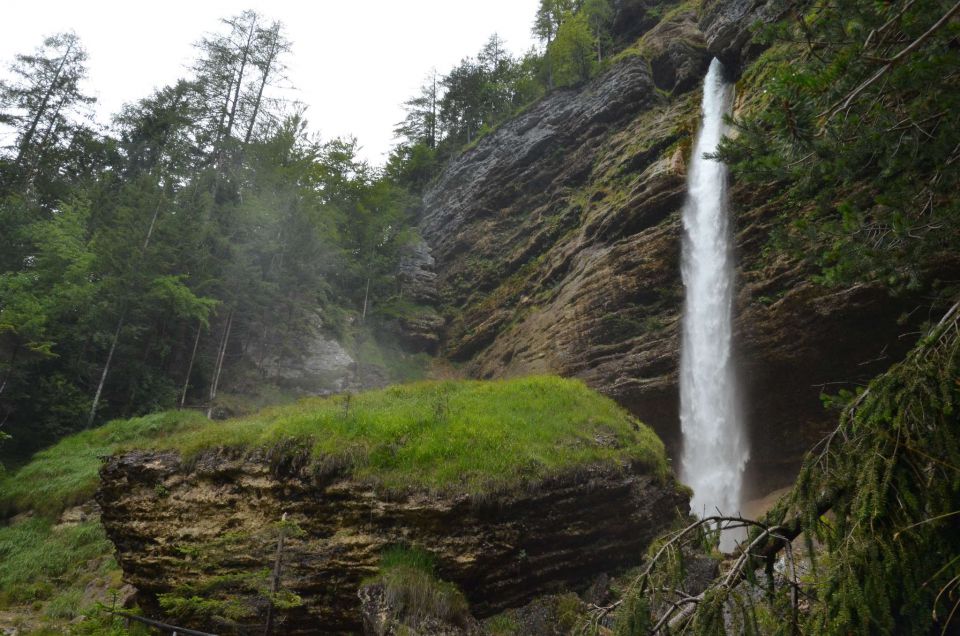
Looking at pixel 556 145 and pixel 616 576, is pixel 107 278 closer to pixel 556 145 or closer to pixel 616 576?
pixel 616 576

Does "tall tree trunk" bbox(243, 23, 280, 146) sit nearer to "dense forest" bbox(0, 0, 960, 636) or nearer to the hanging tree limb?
"dense forest" bbox(0, 0, 960, 636)

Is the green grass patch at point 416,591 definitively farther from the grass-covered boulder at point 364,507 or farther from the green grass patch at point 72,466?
the green grass patch at point 72,466

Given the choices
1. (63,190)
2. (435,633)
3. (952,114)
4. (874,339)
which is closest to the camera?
(952,114)

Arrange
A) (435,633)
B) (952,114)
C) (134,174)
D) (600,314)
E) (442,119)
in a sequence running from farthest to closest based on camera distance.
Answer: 1. (442,119)
2. (134,174)
3. (600,314)
4. (435,633)
5. (952,114)

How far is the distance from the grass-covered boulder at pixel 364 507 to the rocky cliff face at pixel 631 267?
15.3 ft

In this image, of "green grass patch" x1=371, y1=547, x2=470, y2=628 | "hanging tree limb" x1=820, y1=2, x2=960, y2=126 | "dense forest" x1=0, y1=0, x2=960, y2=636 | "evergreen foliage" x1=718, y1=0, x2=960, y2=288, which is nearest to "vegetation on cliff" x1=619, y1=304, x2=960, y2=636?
"dense forest" x1=0, y1=0, x2=960, y2=636

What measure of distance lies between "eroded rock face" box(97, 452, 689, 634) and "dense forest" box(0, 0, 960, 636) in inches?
2.2

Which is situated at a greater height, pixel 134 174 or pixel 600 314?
pixel 134 174

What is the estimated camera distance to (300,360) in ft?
72.0

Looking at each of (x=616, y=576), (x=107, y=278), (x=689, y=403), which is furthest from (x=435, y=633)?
(x=107, y=278)

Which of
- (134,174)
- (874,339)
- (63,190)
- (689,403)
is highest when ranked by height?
(134,174)

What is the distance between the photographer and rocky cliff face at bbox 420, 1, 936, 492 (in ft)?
47.3

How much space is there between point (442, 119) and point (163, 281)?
31198mm

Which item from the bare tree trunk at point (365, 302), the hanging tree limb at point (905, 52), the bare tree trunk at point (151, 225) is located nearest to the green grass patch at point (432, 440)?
the hanging tree limb at point (905, 52)
